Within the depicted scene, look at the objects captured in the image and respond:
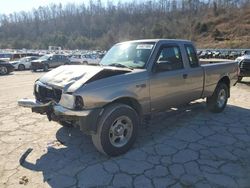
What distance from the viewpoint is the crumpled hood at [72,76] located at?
449 cm

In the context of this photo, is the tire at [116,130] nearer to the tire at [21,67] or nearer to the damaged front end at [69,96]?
the damaged front end at [69,96]

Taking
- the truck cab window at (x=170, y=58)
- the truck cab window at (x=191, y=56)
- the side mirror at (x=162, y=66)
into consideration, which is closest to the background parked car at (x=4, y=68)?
the truck cab window at (x=191, y=56)

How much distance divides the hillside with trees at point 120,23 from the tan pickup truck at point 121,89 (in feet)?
221

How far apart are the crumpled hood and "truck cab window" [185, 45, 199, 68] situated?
6.41 feet

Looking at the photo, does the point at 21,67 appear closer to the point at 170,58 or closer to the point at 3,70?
the point at 3,70

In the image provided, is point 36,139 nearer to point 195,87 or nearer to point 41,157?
point 41,157

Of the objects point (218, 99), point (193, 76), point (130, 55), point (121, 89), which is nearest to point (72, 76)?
point (121, 89)

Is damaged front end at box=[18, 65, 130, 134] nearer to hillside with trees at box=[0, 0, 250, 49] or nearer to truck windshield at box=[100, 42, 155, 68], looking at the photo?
truck windshield at box=[100, 42, 155, 68]

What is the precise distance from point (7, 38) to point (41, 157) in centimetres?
11399

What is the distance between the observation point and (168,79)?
18.3 feet

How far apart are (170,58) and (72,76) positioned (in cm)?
213

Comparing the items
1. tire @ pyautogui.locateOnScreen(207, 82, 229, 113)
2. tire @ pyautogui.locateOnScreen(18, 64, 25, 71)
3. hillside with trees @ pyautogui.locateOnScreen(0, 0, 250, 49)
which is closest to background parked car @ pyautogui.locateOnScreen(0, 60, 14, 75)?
tire @ pyautogui.locateOnScreen(18, 64, 25, 71)

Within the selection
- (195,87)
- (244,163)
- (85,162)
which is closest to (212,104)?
(195,87)

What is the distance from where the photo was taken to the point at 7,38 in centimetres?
10781
